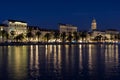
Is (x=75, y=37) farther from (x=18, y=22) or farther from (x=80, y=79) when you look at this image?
(x=80, y=79)

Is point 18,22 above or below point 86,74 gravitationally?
above

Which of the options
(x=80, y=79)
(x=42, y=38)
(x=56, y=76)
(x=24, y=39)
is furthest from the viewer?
(x=42, y=38)

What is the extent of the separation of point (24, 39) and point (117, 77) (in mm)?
149373

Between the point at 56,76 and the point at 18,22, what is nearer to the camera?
the point at 56,76

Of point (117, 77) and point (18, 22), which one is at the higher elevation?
point (18, 22)

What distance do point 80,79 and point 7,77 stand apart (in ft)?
14.9

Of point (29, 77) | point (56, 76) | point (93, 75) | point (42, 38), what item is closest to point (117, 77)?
point (93, 75)

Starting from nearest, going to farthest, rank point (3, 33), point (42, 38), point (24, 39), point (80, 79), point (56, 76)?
point (80, 79) < point (56, 76) < point (3, 33) < point (24, 39) < point (42, 38)

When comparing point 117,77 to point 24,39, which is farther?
point 24,39

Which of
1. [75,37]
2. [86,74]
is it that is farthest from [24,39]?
[86,74]

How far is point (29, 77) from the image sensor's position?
76.0ft

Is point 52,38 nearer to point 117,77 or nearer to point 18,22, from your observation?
point 18,22

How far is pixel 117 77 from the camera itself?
23.5 meters

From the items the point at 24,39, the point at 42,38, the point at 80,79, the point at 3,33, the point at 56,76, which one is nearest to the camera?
the point at 80,79
